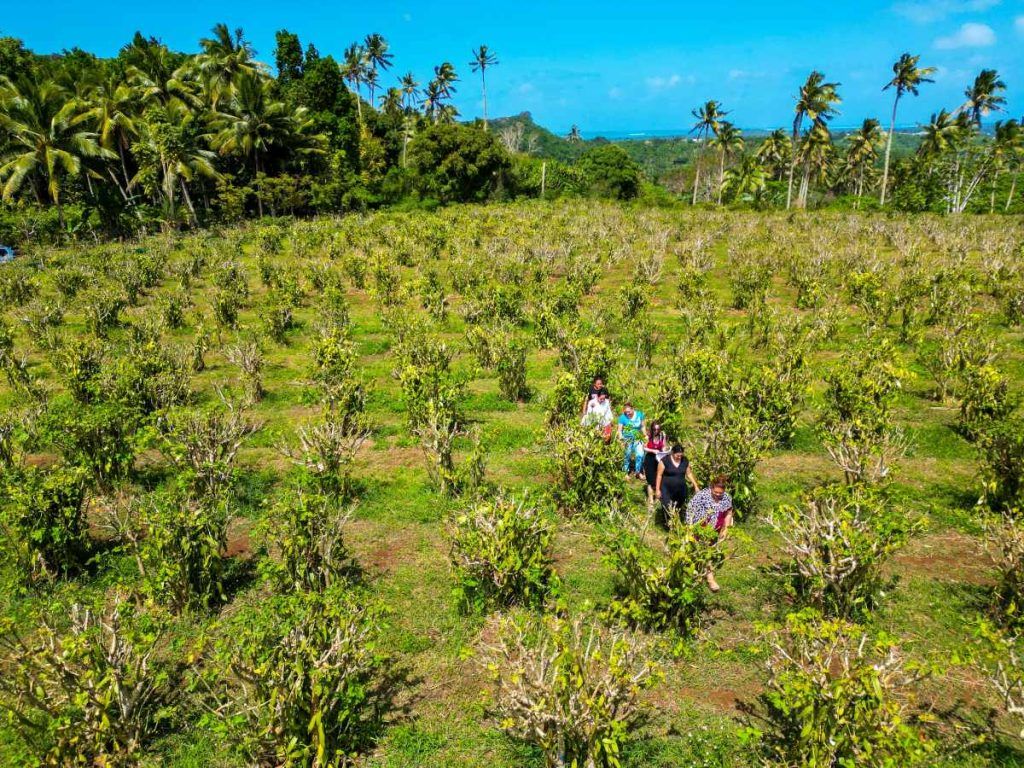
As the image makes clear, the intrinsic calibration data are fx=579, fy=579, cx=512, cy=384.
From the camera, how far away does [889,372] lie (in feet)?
30.0

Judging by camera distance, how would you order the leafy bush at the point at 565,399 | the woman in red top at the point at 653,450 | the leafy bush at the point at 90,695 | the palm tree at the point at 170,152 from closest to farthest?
the leafy bush at the point at 90,695 → the woman in red top at the point at 653,450 → the leafy bush at the point at 565,399 → the palm tree at the point at 170,152

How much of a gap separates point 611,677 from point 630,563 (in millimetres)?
1284

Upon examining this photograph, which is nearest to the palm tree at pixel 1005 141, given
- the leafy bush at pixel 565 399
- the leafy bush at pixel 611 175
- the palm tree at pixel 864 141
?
the palm tree at pixel 864 141

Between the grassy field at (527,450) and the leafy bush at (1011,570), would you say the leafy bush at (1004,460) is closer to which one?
the grassy field at (527,450)

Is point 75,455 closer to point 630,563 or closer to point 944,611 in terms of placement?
point 630,563

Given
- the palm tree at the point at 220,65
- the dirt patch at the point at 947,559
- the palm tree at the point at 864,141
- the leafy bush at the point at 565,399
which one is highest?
the palm tree at the point at 220,65

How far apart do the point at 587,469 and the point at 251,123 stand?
39.2 metres

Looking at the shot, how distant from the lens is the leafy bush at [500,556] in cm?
613

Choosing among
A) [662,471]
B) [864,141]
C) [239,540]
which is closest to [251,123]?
[239,540]

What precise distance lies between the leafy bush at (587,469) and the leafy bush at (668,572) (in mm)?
1898

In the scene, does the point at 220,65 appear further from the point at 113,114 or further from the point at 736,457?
the point at 736,457

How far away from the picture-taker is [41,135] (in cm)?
3186

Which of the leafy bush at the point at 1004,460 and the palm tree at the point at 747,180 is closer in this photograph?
the leafy bush at the point at 1004,460

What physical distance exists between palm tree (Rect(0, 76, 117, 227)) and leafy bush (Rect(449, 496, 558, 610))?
121ft
